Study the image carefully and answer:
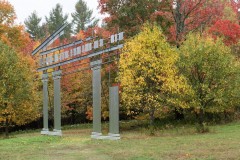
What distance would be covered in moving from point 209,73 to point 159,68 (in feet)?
8.96

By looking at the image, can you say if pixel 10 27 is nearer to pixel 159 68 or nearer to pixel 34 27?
pixel 159 68

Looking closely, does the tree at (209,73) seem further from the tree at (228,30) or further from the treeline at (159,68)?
the tree at (228,30)

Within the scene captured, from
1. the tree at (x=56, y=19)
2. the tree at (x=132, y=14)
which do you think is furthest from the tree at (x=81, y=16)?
the tree at (x=132, y=14)

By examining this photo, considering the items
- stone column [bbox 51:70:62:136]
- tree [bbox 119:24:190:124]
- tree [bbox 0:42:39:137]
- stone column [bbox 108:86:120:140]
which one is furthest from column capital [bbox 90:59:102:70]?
tree [bbox 0:42:39:137]

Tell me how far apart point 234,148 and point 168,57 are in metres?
9.04

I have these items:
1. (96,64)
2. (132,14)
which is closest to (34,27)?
(132,14)

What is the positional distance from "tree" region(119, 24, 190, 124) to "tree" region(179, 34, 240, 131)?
705 mm

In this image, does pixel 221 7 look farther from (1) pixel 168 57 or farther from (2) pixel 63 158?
(2) pixel 63 158

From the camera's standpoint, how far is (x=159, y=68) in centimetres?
2131

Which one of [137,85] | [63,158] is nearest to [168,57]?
[137,85]

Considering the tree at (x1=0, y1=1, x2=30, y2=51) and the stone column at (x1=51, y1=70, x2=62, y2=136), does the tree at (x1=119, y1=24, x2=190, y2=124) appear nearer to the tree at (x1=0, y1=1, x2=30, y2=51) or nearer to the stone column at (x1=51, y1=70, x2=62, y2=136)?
the stone column at (x1=51, y1=70, x2=62, y2=136)

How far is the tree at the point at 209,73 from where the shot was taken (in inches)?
811

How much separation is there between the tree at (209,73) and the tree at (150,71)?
705 millimetres

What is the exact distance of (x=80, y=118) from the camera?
4262 cm
